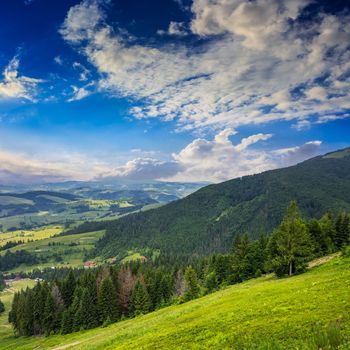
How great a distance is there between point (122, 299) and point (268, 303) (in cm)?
8800

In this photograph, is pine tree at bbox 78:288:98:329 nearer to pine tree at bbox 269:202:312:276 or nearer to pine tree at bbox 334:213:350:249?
pine tree at bbox 269:202:312:276

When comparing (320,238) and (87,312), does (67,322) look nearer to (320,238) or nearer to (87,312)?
(87,312)

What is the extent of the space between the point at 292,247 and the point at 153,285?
2521 inches

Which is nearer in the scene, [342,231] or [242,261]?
[342,231]

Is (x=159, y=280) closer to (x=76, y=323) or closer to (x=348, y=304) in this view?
(x=76, y=323)

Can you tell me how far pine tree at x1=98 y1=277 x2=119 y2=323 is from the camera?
107 meters

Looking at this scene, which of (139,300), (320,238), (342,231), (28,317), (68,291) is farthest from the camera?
(68,291)

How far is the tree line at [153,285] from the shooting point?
82.9 meters

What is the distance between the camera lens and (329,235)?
283 feet

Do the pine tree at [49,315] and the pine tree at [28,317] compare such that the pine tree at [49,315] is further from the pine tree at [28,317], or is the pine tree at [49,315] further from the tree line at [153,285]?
the pine tree at [28,317]

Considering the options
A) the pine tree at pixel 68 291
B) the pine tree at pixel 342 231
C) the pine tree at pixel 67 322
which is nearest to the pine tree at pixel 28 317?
the pine tree at pixel 68 291

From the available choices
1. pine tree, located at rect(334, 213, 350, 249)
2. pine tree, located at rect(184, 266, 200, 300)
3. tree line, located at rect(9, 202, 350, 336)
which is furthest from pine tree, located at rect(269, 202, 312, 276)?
pine tree, located at rect(184, 266, 200, 300)

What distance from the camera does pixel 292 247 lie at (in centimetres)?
6431

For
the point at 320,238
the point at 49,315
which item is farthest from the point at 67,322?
the point at 320,238
